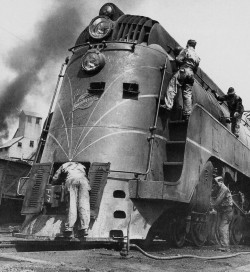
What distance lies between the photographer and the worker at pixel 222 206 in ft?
26.9

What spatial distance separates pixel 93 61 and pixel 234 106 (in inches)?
171

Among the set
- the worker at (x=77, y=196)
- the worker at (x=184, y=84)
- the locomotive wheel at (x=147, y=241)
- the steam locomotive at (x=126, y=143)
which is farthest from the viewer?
the worker at (x=184, y=84)

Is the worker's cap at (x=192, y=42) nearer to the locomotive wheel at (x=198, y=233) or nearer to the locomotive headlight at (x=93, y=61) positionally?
the locomotive headlight at (x=93, y=61)

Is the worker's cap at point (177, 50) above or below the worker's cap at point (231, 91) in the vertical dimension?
below

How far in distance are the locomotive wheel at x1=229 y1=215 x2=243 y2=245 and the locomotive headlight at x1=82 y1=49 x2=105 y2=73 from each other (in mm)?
4997

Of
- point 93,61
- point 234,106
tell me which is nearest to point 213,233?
point 234,106

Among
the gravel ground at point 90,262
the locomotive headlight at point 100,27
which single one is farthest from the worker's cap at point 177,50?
the gravel ground at point 90,262

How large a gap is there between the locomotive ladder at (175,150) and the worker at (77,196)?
1468mm

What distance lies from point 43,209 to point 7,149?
39.9 metres

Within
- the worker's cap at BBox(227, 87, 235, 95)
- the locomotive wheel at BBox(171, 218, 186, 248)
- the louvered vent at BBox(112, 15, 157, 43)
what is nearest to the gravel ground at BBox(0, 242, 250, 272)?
the locomotive wheel at BBox(171, 218, 186, 248)

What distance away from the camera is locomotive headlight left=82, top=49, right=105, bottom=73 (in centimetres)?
676

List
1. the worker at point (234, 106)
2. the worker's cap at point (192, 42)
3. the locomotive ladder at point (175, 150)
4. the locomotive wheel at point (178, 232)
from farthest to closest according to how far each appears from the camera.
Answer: the worker at point (234, 106), the worker's cap at point (192, 42), the locomotive wheel at point (178, 232), the locomotive ladder at point (175, 150)

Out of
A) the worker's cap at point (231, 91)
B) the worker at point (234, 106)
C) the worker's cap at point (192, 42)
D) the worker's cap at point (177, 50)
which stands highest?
the worker's cap at point (231, 91)

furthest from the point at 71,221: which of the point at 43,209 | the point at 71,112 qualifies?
the point at 71,112
